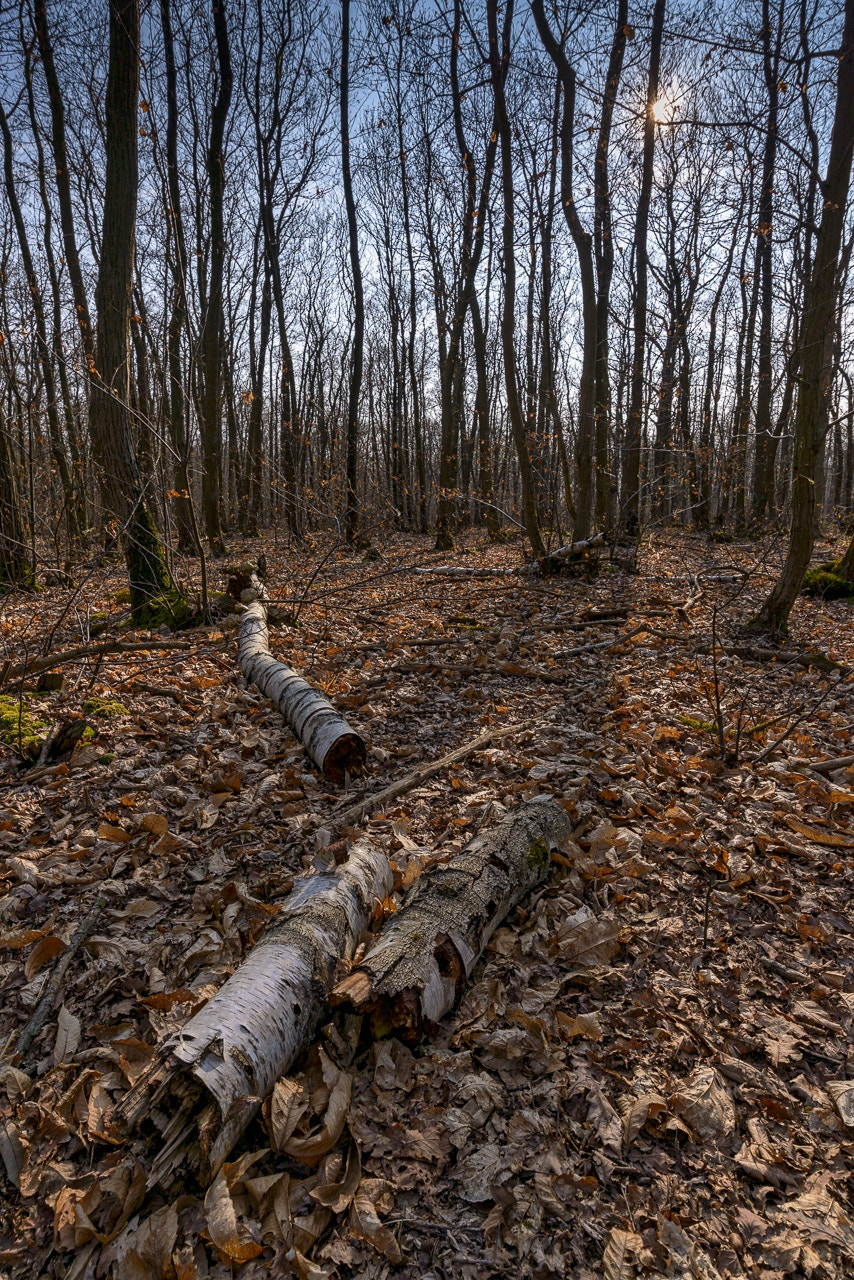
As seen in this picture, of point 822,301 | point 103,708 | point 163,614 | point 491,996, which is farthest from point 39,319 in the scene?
point 491,996

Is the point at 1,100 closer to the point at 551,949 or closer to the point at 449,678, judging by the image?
the point at 449,678

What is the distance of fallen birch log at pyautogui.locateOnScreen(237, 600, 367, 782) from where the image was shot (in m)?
4.12

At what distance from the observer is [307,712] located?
454 cm

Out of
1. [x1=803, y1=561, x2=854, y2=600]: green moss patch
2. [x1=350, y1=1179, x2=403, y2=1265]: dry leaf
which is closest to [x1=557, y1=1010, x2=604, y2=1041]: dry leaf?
[x1=350, y1=1179, x2=403, y2=1265]: dry leaf

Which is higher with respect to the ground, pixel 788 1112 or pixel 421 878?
pixel 421 878

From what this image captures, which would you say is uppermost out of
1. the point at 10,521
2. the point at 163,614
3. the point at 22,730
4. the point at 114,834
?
the point at 10,521

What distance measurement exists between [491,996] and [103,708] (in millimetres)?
3641

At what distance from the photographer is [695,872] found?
315 centimetres

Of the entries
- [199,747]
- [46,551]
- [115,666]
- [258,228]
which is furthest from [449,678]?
[258,228]

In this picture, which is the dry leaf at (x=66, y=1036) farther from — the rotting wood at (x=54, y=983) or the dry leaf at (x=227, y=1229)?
the dry leaf at (x=227, y=1229)

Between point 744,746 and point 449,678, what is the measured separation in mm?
2646

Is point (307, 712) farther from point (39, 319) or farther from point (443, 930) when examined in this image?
point (39, 319)

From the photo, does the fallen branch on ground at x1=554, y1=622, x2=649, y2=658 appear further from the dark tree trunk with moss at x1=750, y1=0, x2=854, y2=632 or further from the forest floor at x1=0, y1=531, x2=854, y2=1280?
the dark tree trunk with moss at x1=750, y1=0, x2=854, y2=632

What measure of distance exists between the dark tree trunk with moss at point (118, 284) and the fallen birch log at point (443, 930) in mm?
5328
